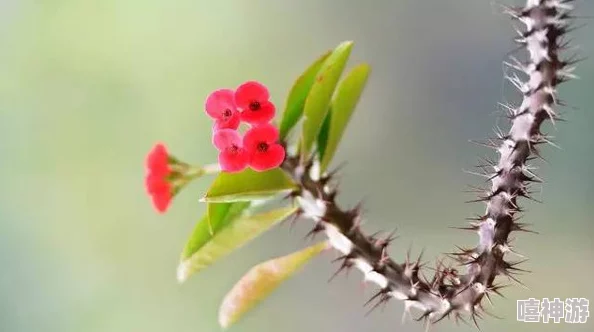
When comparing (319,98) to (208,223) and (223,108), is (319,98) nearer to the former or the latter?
(223,108)

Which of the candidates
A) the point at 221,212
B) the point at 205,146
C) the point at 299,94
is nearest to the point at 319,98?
the point at 299,94

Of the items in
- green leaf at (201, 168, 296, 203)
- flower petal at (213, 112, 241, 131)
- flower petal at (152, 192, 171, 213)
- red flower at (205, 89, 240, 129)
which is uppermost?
red flower at (205, 89, 240, 129)

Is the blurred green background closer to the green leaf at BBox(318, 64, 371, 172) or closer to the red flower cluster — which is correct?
the green leaf at BBox(318, 64, 371, 172)

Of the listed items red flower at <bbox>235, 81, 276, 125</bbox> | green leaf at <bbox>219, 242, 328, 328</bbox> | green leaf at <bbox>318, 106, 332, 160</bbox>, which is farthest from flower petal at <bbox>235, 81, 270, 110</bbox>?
green leaf at <bbox>219, 242, 328, 328</bbox>

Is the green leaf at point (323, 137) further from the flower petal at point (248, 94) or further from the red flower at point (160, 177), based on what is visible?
the red flower at point (160, 177)

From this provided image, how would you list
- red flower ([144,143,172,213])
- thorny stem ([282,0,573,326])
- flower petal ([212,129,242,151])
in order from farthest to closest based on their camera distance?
red flower ([144,143,172,213]) < flower petal ([212,129,242,151]) < thorny stem ([282,0,573,326])

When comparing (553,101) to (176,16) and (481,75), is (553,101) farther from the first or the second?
(176,16)
